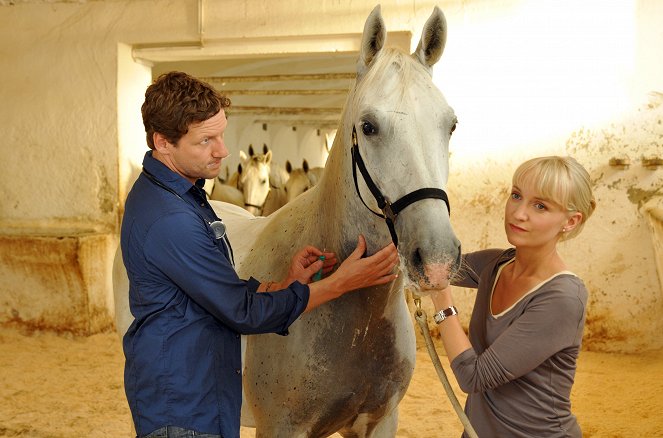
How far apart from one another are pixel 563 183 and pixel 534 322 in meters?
0.32

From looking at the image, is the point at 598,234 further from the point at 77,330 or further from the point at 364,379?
the point at 77,330

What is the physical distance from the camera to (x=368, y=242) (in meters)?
1.50

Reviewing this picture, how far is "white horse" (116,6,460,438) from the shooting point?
1281 millimetres

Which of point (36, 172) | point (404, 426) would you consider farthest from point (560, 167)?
point (36, 172)

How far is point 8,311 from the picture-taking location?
528 cm

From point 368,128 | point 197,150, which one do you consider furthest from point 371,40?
point 197,150

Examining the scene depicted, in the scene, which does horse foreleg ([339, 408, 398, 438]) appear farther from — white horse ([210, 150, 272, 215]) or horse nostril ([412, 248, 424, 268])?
white horse ([210, 150, 272, 215])

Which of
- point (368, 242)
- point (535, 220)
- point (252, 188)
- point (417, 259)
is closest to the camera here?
point (417, 259)

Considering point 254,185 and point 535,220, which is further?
point 254,185

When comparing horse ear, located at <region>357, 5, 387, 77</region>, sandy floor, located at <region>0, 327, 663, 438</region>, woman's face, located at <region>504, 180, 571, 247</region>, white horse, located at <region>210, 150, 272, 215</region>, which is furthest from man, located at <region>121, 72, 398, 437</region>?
white horse, located at <region>210, 150, 272, 215</region>

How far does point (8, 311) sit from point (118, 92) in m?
2.22

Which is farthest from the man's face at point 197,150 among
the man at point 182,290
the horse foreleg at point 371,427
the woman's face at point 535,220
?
the horse foreleg at point 371,427

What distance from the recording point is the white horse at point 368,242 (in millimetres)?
1281

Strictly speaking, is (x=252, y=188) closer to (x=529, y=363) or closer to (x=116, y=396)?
(x=116, y=396)
